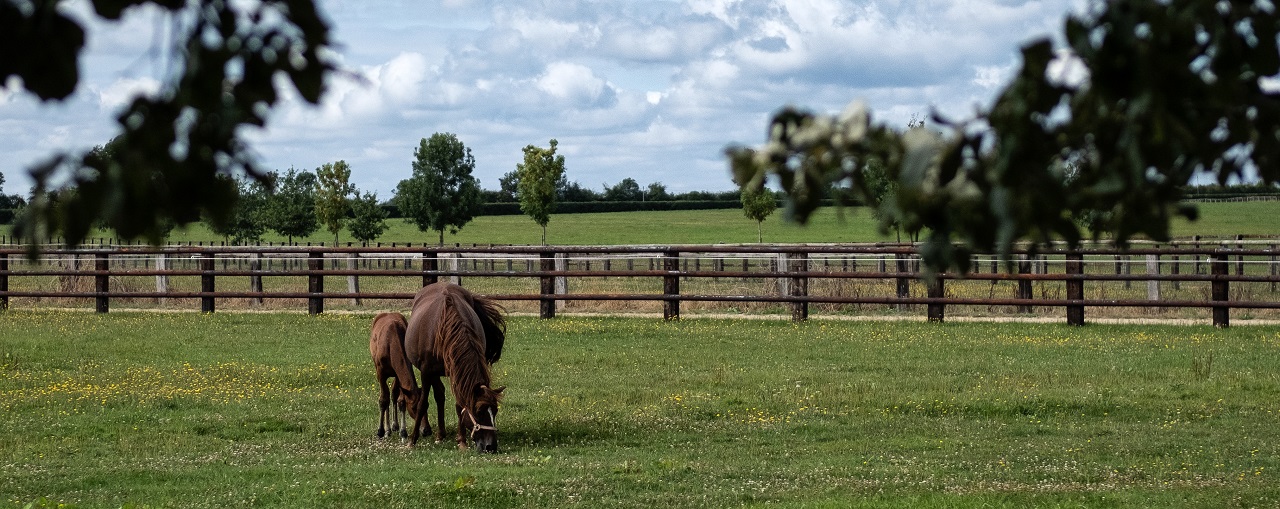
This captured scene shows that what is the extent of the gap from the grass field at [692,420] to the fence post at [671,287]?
144cm

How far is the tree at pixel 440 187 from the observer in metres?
57.3

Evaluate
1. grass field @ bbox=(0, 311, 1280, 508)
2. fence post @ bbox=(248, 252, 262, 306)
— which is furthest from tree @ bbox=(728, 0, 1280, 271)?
fence post @ bbox=(248, 252, 262, 306)

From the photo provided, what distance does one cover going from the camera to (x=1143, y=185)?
2.12m

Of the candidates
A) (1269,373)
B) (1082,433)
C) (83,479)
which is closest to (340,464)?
(83,479)

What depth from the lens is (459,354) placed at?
8734 mm

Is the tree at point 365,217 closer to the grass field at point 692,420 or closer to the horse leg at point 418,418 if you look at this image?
the grass field at point 692,420

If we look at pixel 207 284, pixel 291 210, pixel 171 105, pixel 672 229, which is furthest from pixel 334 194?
pixel 171 105

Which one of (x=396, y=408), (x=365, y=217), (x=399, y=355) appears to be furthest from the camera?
(x=365, y=217)

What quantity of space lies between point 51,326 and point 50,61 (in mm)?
17864

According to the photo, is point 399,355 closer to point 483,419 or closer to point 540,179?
point 483,419

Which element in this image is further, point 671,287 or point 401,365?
point 671,287

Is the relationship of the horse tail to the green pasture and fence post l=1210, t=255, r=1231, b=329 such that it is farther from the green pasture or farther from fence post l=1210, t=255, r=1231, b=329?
the green pasture

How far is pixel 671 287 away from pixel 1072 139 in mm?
16702

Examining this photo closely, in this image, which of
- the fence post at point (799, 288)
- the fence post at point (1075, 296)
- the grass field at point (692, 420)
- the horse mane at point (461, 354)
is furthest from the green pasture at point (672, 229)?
the horse mane at point (461, 354)
